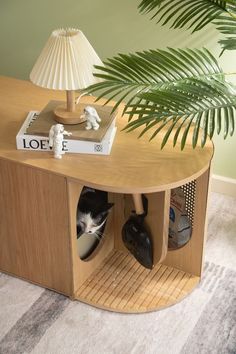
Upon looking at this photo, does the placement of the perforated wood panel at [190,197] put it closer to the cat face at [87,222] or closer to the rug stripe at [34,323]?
the cat face at [87,222]

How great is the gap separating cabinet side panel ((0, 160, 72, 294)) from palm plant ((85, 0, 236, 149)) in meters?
0.32

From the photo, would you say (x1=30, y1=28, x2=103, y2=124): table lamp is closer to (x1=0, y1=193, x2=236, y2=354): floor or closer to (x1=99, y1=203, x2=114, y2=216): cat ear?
(x1=99, y1=203, x2=114, y2=216): cat ear

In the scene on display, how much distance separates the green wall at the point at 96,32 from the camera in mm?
2264

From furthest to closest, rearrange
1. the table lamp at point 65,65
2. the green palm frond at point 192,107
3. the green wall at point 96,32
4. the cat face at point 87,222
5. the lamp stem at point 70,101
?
the green wall at point 96,32 < the cat face at point 87,222 < the lamp stem at point 70,101 < the table lamp at point 65,65 < the green palm frond at point 192,107

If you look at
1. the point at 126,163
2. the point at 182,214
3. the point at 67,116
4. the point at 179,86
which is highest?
the point at 179,86

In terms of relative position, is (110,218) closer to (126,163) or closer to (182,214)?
(182,214)

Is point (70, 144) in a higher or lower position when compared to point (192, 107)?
lower

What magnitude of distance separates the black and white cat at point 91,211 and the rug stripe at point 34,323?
230 mm

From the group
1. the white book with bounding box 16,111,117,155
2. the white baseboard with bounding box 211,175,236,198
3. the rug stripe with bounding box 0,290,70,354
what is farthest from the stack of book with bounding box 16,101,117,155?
the white baseboard with bounding box 211,175,236,198

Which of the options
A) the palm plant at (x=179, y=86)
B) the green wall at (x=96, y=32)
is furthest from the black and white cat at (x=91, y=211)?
the green wall at (x=96, y=32)

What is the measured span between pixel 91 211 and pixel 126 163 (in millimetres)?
281

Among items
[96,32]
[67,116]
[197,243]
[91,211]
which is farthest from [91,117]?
[96,32]

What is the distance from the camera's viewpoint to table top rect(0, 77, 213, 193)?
1.65 meters

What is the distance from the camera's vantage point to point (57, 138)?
172 cm
